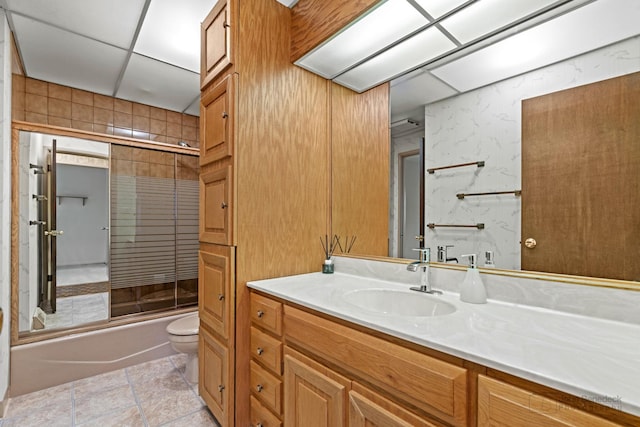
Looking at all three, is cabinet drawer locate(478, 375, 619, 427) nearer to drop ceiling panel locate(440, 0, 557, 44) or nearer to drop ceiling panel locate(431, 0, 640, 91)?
drop ceiling panel locate(431, 0, 640, 91)

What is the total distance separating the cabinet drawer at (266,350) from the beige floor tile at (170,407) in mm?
775

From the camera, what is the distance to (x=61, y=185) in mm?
2426

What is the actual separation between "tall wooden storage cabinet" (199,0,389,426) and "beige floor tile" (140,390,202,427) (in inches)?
7.8

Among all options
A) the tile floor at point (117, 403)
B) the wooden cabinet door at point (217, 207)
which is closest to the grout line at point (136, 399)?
the tile floor at point (117, 403)

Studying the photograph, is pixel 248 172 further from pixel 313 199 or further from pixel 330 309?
pixel 330 309

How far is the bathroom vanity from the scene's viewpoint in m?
0.58

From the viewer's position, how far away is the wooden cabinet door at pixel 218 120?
1.43 m

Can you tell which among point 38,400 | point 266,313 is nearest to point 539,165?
point 266,313

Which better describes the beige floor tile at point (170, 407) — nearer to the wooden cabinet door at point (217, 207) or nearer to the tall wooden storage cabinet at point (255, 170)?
the tall wooden storage cabinet at point (255, 170)

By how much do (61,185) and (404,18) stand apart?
9.17 feet

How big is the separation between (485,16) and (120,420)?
2.69 m

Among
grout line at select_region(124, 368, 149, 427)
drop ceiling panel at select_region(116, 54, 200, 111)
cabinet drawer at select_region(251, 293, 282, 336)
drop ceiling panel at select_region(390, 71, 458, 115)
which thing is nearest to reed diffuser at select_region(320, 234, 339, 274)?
cabinet drawer at select_region(251, 293, 282, 336)

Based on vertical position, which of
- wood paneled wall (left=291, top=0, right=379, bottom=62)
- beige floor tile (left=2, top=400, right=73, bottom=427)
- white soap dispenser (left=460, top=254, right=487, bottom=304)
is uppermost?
wood paneled wall (left=291, top=0, right=379, bottom=62)

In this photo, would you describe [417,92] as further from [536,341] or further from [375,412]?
[375,412]
